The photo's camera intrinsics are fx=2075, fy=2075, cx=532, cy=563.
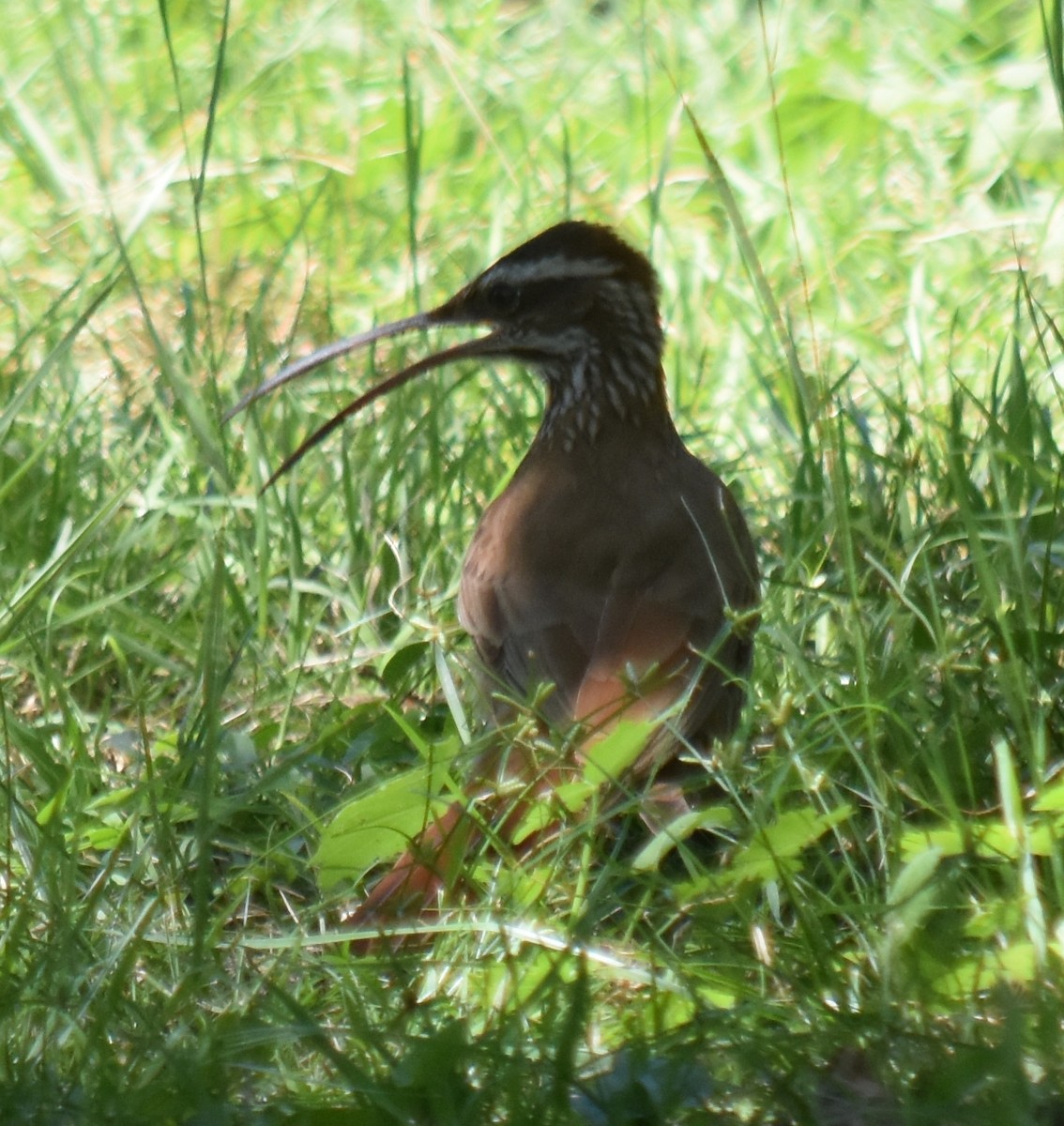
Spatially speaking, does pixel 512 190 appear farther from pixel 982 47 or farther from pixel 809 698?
pixel 809 698

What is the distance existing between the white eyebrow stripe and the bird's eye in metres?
0.02

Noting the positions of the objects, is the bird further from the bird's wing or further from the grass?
the grass

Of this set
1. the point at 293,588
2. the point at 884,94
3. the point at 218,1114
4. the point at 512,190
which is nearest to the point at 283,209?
the point at 512,190

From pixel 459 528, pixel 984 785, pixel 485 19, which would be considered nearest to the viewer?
pixel 984 785

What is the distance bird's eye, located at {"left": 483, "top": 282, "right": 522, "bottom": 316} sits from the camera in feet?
14.8

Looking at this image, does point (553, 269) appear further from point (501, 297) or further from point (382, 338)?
point (382, 338)

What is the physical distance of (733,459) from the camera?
5.08 meters

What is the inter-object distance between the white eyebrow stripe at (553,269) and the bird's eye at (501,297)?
20 millimetres

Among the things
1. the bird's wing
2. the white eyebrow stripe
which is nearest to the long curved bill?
the white eyebrow stripe

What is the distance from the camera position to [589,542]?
416 centimetres

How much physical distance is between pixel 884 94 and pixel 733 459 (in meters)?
2.52

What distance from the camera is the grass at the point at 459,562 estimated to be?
8.96 feet

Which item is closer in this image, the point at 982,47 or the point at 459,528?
the point at 459,528

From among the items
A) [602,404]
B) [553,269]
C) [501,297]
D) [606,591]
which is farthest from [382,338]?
[606,591]
